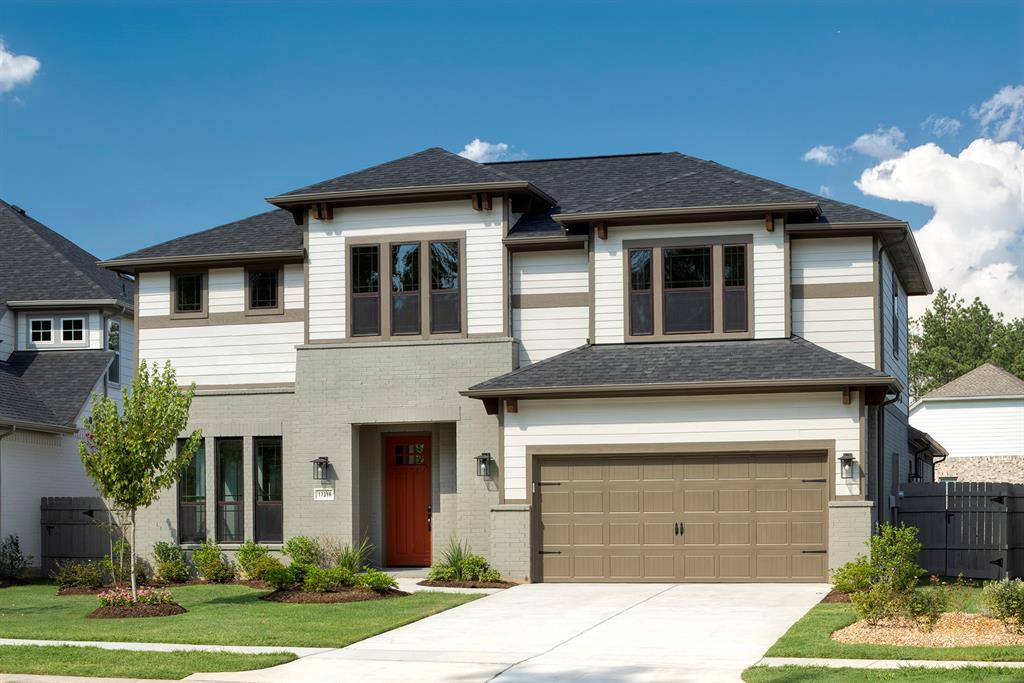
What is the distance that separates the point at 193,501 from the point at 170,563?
1.43 m

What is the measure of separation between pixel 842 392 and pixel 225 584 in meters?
12.0

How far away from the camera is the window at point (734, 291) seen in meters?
23.9

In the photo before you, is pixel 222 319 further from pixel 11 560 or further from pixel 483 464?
pixel 11 560

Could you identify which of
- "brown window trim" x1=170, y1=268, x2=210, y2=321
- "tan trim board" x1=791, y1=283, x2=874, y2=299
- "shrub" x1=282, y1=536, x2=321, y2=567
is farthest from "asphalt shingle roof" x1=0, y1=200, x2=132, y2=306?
"tan trim board" x1=791, y1=283, x2=874, y2=299

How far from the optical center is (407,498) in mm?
26109

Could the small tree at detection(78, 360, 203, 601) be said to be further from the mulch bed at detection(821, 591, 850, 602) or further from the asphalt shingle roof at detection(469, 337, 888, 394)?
the mulch bed at detection(821, 591, 850, 602)

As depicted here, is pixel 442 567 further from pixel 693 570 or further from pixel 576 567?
pixel 693 570

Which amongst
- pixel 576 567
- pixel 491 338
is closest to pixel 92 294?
pixel 491 338

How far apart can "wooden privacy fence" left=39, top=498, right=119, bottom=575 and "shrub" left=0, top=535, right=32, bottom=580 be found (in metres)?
0.81

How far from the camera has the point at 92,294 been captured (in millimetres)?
32312

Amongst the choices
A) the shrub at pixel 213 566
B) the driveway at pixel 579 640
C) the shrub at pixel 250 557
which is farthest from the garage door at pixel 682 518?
the shrub at pixel 213 566

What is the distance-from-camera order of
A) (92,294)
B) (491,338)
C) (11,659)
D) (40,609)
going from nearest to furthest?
1. (11,659)
2. (40,609)
3. (491,338)
4. (92,294)

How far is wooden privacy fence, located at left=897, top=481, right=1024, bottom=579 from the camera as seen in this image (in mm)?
24234

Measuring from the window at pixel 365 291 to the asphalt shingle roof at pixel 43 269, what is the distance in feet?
32.1
